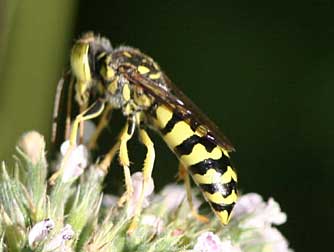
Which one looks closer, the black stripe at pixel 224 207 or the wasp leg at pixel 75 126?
the black stripe at pixel 224 207

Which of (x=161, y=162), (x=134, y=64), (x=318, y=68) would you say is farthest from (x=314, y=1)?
(x=134, y=64)

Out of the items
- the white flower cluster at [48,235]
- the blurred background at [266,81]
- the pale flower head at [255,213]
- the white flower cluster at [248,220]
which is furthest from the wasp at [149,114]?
the blurred background at [266,81]

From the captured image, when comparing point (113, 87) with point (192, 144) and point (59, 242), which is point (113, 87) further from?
point (59, 242)

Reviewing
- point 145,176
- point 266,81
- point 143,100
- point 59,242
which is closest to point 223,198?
point 145,176

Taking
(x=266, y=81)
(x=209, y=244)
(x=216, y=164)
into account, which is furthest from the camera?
(x=266, y=81)

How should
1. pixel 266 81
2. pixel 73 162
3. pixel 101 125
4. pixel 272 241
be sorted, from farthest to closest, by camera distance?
pixel 266 81 < pixel 101 125 < pixel 272 241 < pixel 73 162

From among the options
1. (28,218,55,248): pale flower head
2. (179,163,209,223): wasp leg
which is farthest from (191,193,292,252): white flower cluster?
(28,218,55,248): pale flower head

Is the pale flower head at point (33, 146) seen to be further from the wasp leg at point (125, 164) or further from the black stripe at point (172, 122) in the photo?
the black stripe at point (172, 122)
